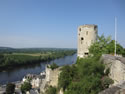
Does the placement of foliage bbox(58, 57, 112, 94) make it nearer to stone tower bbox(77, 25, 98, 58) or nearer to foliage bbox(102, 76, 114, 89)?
foliage bbox(102, 76, 114, 89)

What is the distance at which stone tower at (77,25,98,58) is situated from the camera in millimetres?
13328

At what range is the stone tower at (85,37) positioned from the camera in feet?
43.7

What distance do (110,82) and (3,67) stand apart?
6673 centimetres

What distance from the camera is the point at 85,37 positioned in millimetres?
13453

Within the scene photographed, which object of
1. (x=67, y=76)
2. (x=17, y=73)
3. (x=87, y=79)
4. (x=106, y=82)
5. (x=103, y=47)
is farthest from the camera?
(x=17, y=73)

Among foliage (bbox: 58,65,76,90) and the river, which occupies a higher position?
foliage (bbox: 58,65,76,90)

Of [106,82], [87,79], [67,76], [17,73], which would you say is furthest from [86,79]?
[17,73]

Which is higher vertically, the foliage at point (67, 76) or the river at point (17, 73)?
the foliage at point (67, 76)

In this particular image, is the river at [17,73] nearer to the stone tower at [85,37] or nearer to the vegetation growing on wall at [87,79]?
the stone tower at [85,37]

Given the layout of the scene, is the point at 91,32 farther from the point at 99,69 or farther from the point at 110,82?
the point at 110,82

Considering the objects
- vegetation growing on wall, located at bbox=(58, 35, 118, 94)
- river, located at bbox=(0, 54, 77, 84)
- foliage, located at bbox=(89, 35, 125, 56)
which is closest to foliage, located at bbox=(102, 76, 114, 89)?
vegetation growing on wall, located at bbox=(58, 35, 118, 94)

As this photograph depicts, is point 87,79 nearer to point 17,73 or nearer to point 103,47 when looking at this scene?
point 103,47

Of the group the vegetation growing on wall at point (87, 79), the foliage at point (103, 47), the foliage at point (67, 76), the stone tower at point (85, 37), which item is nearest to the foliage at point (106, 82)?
the vegetation growing on wall at point (87, 79)

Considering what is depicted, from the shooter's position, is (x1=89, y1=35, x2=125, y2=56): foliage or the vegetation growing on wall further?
(x1=89, y1=35, x2=125, y2=56): foliage
